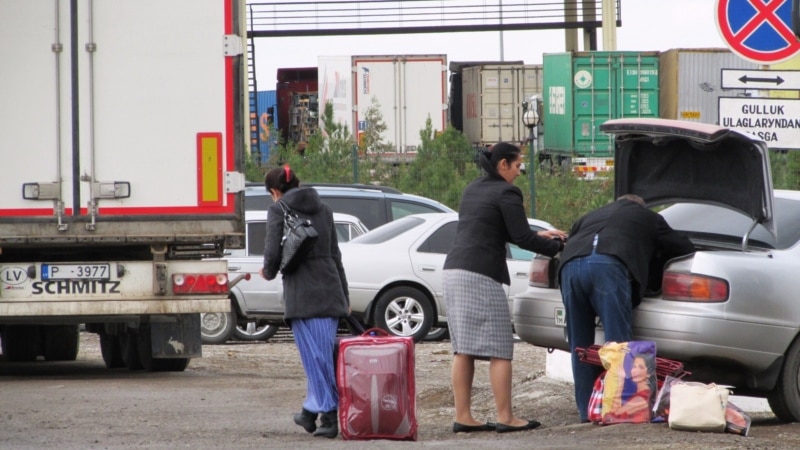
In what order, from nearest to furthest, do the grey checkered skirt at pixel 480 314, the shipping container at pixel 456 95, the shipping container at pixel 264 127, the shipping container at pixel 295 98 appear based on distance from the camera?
1. the grey checkered skirt at pixel 480 314
2. the shipping container at pixel 264 127
3. the shipping container at pixel 456 95
4. the shipping container at pixel 295 98

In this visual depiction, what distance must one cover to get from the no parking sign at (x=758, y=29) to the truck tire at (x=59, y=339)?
6917 millimetres

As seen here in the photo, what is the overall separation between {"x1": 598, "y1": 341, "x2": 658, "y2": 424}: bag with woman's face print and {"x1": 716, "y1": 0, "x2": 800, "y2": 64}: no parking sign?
238cm

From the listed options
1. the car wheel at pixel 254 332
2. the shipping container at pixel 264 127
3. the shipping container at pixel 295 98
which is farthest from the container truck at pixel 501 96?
the car wheel at pixel 254 332

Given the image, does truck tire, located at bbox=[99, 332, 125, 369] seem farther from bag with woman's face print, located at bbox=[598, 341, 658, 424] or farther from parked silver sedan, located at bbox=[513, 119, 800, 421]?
bag with woman's face print, located at bbox=[598, 341, 658, 424]

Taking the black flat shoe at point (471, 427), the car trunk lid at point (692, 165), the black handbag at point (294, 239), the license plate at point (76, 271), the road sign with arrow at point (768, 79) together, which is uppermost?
the road sign with arrow at point (768, 79)

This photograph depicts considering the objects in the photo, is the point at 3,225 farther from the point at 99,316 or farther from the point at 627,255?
the point at 627,255

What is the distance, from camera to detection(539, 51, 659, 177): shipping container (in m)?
32.3

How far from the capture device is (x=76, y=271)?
10.9 metres

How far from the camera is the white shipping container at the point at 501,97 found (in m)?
35.3

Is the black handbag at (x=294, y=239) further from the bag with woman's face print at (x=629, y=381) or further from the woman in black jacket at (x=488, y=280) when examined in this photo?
the bag with woman's face print at (x=629, y=381)

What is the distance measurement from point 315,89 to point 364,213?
20.8 meters

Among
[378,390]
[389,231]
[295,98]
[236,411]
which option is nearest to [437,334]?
[389,231]

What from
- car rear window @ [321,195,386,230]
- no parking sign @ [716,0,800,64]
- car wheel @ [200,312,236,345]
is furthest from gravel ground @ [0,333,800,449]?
car rear window @ [321,195,386,230]

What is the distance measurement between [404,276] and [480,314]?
24.2ft
